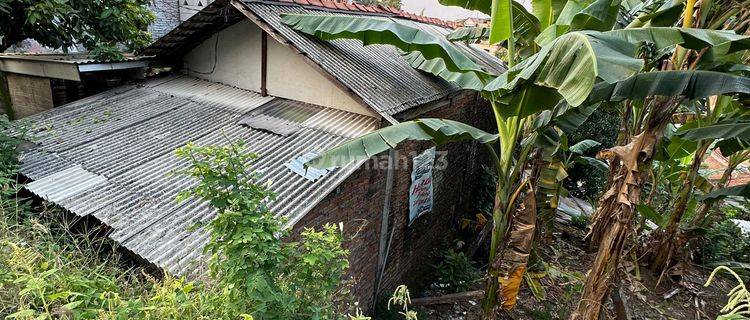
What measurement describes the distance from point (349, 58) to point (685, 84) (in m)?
3.87

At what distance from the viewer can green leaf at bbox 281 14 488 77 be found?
3.97 metres

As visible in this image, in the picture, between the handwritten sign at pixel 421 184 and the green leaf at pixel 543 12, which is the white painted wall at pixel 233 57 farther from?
the green leaf at pixel 543 12

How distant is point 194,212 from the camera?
3.71m

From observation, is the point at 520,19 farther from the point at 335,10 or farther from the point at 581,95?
the point at 335,10

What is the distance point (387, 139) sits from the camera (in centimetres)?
356

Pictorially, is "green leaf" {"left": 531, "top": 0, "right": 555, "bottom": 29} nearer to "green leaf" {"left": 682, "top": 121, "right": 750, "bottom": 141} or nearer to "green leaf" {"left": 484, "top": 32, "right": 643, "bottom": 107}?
"green leaf" {"left": 484, "top": 32, "right": 643, "bottom": 107}

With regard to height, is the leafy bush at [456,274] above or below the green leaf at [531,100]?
below

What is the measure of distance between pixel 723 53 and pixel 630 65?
1.82 meters

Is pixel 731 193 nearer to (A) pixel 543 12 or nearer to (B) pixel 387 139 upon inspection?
(A) pixel 543 12

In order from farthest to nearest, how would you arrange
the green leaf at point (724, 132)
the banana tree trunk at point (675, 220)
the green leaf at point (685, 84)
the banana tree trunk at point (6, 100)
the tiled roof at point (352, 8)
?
the banana tree trunk at point (6, 100) < the tiled roof at point (352, 8) < the banana tree trunk at point (675, 220) < the green leaf at point (724, 132) < the green leaf at point (685, 84)

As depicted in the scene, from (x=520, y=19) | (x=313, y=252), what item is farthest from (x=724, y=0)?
(x=313, y=252)

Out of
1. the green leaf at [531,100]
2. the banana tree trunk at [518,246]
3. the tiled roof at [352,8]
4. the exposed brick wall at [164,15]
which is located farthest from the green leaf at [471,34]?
the exposed brick wall at [164,15]

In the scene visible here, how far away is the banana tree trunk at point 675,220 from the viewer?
605 cm

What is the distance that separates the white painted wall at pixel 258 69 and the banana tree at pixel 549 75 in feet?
2.47
